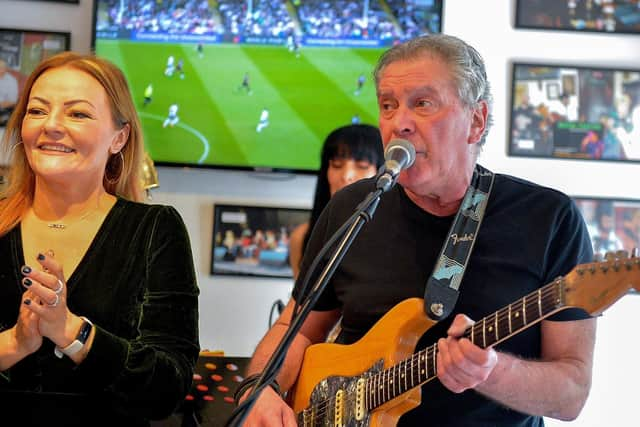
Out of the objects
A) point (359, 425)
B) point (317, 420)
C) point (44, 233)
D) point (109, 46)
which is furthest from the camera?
point (109, 46)

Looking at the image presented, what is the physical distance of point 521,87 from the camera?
11.3ft

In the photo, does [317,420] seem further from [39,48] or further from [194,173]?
[39,48]

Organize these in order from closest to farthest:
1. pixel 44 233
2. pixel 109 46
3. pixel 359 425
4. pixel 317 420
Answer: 1. pixel 359 425
2. pixel 317 420
3. pixel 44 233
4. pixel 109 46

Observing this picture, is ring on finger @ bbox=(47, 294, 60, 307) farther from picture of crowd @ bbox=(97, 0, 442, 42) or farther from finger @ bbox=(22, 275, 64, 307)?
picture of crowd @ bbox=(97, 0, 442, 42)

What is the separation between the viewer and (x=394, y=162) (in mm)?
1412

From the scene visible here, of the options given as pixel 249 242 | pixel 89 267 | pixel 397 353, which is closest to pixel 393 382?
pixel 397 353

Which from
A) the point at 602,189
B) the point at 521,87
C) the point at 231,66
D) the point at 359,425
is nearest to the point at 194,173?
the point at 231,66

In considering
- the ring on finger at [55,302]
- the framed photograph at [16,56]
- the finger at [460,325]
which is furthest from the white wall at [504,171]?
the finger at [460,325]

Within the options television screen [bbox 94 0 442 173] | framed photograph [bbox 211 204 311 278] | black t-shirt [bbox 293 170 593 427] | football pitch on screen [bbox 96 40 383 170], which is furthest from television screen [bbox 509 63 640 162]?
black t-shirt [bbox 293 170 593 427]

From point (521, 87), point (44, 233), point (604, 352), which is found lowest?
point (604, 352)

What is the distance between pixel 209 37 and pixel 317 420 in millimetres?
2091

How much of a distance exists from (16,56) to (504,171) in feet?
6.99

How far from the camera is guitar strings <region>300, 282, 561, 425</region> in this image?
127 cm

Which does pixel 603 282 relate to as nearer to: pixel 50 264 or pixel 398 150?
pixel 398 150
